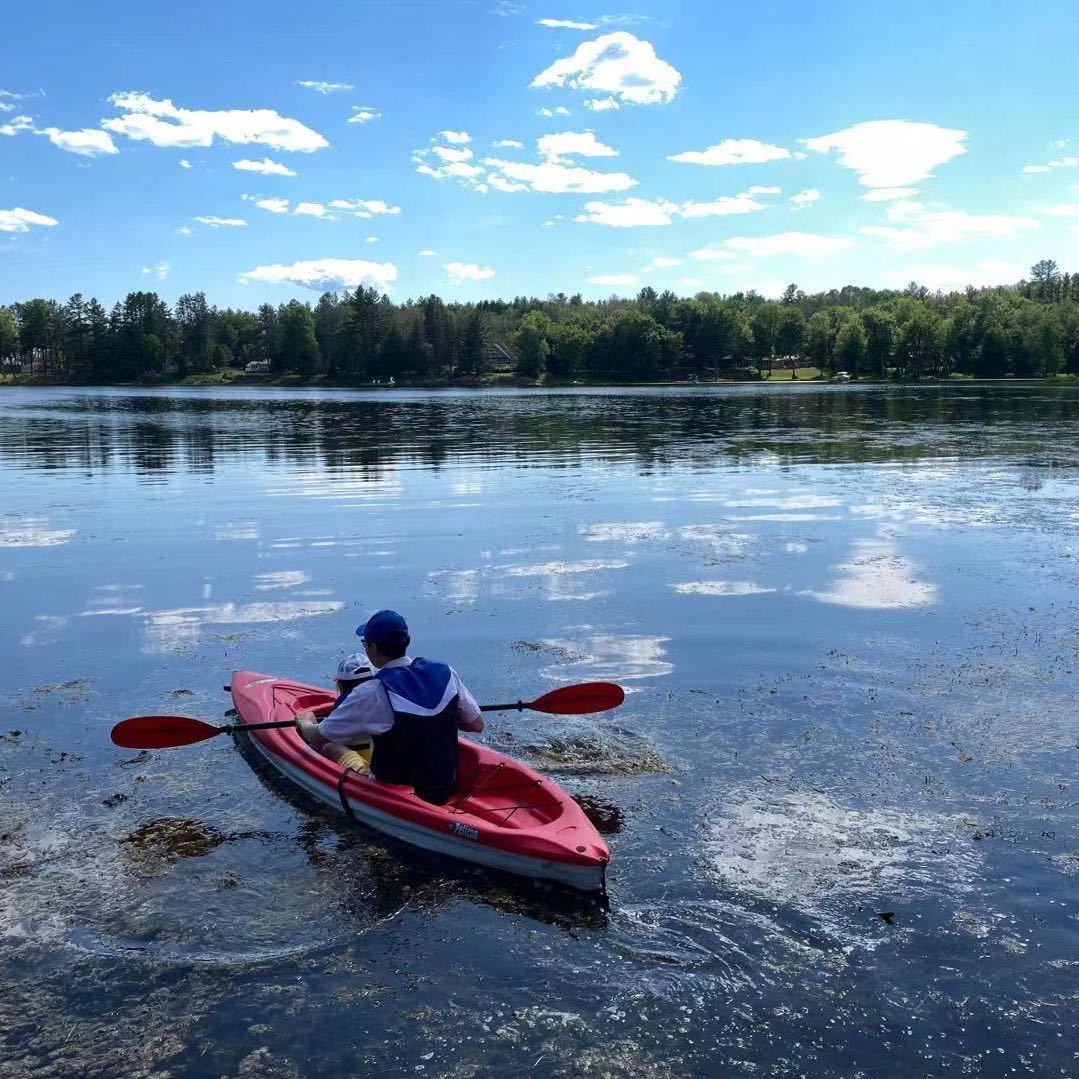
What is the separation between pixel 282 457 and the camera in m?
35.7

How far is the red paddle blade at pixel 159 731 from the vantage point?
27.5 feet

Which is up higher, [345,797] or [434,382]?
[434,382]

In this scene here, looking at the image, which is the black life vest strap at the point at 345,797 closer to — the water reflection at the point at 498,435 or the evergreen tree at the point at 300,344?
the water reflection at the point at 498,435

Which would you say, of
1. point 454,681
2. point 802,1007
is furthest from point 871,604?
point 802,1007

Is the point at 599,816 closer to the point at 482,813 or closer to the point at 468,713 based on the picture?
the point at 482,813

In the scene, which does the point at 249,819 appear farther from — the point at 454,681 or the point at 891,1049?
the point at 891,1049

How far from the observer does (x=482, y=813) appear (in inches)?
296

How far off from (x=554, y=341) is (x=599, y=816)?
514 ft

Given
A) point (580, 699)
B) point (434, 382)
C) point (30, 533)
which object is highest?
point (434, 382)

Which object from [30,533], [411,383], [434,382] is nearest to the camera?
[30,533]

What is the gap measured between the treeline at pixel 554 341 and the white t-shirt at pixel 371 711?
14035cm

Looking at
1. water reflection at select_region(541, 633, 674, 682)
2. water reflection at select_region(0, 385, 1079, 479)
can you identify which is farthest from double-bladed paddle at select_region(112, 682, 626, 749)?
water reflection at select_region(0, 385, 1079, 479)

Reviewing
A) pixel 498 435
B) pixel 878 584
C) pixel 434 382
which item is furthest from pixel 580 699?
pixel 434 382

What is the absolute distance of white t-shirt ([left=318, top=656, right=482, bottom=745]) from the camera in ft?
24.5
